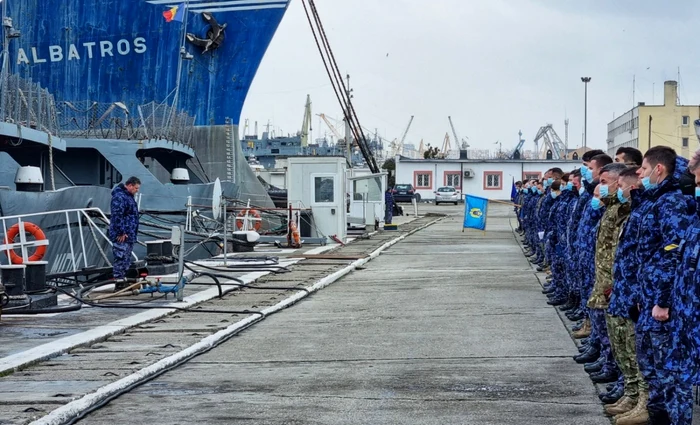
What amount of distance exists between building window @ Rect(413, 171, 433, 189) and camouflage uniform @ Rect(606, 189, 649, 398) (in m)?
78.4

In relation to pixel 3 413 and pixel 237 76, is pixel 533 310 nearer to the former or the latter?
pixel 3 413

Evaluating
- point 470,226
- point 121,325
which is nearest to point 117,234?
point 121,325

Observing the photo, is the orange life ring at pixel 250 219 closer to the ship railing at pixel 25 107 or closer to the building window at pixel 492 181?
the ship railing at pixel 25 107

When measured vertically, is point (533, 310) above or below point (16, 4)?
below

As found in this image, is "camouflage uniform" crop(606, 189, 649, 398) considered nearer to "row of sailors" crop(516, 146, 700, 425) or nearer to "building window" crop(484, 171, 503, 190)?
"row of sailors" crop(516, 146, 700, 425)

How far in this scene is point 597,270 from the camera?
8.43 metres

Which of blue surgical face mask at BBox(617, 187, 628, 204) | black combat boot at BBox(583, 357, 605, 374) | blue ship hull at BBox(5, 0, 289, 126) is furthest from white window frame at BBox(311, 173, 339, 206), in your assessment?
blue surgical face mask at BBox(617, 187, 628, 204)

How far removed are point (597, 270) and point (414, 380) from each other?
1704 mm

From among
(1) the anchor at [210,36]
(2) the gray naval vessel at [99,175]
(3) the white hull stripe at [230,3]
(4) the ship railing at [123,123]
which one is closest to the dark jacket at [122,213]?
(2) the gray naval vessel at [99,175]

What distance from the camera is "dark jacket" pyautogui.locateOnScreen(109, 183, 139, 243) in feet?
52.9

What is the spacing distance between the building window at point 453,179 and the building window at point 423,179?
4.28ft

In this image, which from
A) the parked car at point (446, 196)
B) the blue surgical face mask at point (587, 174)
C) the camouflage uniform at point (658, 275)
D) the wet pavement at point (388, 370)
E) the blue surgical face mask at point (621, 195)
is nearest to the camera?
the camouflage uniform at point (658, 275)

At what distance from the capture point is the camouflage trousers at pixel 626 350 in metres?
7.27

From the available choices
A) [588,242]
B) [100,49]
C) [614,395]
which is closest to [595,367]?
[614,395]
